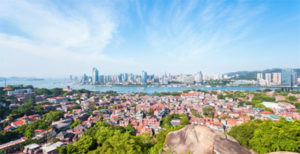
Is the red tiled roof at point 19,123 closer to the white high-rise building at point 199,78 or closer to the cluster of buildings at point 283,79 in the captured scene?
the white high-rise building at point 199,78

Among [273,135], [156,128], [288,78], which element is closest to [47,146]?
[156,128]

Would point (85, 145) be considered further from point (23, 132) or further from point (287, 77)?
point (287, 77)

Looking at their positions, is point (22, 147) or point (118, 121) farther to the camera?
point (118, 121)

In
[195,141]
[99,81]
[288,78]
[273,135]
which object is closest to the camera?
[195,141]

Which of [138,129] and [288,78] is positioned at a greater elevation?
[288,78]

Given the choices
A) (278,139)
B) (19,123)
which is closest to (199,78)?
(278,139)

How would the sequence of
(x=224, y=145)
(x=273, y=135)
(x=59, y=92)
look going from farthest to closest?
(x=59, y=92)
(x=273, y=135)
(x=224, y=145)

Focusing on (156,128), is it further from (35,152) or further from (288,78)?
(288,78)

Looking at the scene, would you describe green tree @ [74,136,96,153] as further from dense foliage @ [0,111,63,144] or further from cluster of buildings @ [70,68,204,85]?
cluster of buildings @ [70,68,204,85]
